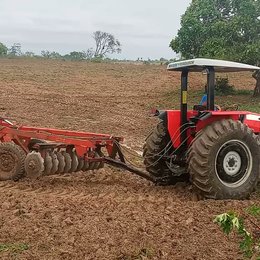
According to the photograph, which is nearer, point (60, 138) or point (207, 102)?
point (207, 102)

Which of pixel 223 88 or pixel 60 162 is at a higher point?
pixel 223 88

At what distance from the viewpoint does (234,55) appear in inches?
723

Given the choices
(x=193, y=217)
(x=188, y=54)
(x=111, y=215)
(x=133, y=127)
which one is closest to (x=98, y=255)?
(x=111, y=215)

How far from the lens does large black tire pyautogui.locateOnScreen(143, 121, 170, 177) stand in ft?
23.3

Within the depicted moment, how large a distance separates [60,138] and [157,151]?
1.47 m

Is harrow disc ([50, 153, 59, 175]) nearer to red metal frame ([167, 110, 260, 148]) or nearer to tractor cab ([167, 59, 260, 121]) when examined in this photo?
red metal frame ([167, 110, 260, 148])

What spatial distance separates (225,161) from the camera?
6352mm

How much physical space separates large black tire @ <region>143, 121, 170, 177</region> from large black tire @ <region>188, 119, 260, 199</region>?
37.0 inches

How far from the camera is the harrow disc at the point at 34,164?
21.9 feet

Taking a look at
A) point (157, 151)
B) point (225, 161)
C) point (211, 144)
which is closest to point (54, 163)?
point (157, 151)

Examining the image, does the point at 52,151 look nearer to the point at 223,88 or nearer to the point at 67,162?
the point at 67,162

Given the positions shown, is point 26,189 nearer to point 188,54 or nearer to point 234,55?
point 234,55

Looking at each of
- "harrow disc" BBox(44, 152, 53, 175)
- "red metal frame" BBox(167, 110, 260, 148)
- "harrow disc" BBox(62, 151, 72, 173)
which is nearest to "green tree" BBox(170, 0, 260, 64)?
"red metal frame" BBox(167, 110, 260, 148)

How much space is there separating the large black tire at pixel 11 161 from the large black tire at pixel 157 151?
6.15 ft
